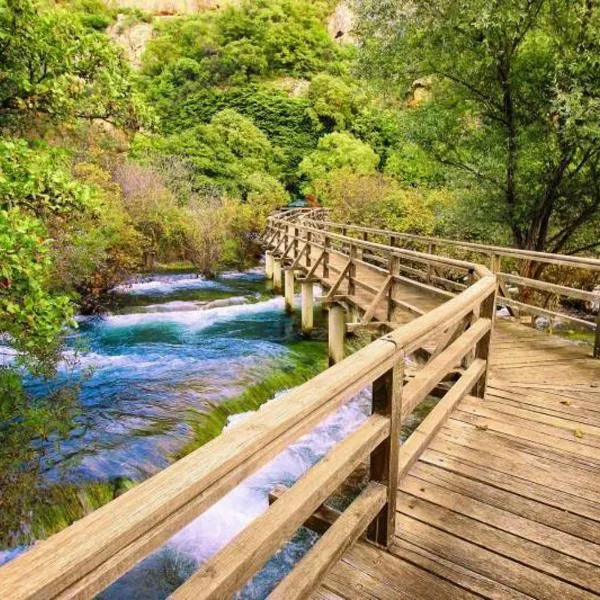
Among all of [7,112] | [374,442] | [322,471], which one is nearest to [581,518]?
[374,442]

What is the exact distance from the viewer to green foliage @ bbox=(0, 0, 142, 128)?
4742mm

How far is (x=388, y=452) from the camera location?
2.30m

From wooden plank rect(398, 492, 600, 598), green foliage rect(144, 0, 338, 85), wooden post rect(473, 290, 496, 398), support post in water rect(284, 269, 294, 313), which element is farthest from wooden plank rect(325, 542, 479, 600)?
green foliage rect(144, 0, 338, 85)

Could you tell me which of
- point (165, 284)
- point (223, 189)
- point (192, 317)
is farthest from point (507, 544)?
point (223, 189)

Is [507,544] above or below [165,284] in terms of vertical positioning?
above

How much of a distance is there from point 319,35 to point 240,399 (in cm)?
4671

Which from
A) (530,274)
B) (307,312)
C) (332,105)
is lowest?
(307,312)

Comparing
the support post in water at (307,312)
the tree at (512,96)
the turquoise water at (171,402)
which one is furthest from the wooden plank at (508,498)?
the support post in water at (307,312)

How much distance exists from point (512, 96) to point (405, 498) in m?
8.84

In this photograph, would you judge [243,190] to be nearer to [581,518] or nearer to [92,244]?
[92,244]

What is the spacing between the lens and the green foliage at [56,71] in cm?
474

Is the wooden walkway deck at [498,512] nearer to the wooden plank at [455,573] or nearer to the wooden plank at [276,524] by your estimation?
the wooden plank at [455,573]

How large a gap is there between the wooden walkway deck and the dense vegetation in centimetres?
339

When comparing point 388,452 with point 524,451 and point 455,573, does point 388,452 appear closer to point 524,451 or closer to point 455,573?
point 455,573
